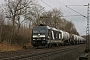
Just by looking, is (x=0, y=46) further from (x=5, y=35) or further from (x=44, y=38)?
(x=44, y=38)

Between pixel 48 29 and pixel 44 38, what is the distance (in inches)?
72.8

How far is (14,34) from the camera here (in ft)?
99.9

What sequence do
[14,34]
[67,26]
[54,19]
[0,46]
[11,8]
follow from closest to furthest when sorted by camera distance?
[0,46]
[14,34]
[11,8]
[54,19]
[67,26]

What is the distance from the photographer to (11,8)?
3619 centimetres

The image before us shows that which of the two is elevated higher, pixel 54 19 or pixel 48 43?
pixel 54 19

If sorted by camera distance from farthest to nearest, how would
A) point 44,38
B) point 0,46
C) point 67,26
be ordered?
point 67,26
point 44,38
point 0,46

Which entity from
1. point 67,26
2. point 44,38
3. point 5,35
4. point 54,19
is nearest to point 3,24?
point 5,35

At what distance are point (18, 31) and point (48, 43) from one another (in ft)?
21.9

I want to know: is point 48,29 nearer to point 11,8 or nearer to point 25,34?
point 25,34

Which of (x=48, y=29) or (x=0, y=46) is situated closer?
(x=0, y=46)

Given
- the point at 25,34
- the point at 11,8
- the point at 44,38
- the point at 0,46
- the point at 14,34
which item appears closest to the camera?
the point at 0,46

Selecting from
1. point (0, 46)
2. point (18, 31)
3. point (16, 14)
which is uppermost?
point (16, 14)

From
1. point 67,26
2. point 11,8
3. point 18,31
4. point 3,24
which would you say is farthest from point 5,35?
point 67,26

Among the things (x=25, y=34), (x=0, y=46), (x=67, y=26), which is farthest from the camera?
(x=67, y=26)
